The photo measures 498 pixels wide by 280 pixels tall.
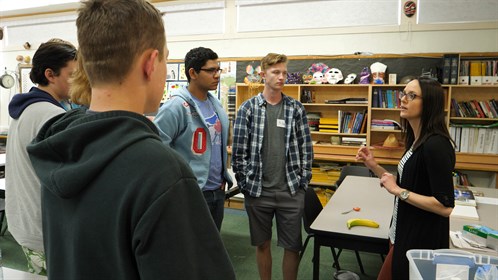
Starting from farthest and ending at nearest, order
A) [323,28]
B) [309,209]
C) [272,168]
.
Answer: [323,28] → [309,209] → [272,168]

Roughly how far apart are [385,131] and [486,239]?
10.1 ft

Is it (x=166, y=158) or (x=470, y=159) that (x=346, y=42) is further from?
(x=166, y=158)

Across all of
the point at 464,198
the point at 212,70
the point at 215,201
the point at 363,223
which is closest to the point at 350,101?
the point at 464,198

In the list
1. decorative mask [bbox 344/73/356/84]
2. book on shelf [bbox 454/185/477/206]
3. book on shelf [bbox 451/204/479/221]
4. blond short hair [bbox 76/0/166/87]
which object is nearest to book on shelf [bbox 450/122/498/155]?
decorative mask [bbox 344/73/356/84]

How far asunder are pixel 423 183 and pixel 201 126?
132 cm

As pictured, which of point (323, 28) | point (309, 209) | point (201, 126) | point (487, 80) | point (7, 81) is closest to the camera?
point (201, 126)

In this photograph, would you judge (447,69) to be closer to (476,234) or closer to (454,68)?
(454,68)

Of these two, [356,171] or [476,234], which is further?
[356,171]

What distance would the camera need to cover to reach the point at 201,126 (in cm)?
232

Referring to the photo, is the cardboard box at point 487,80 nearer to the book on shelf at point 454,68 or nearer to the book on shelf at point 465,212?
the book on shelf at point 454,68

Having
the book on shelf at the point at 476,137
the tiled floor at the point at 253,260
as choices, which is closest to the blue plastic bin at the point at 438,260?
the tiled floor at the point at 253,260

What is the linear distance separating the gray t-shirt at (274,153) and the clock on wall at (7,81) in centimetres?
638

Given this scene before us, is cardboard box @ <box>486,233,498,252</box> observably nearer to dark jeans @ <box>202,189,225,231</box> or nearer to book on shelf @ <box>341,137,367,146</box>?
dark jeans @ <box>202,189,225,231</box>

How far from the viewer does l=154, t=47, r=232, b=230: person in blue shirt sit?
222 cm
